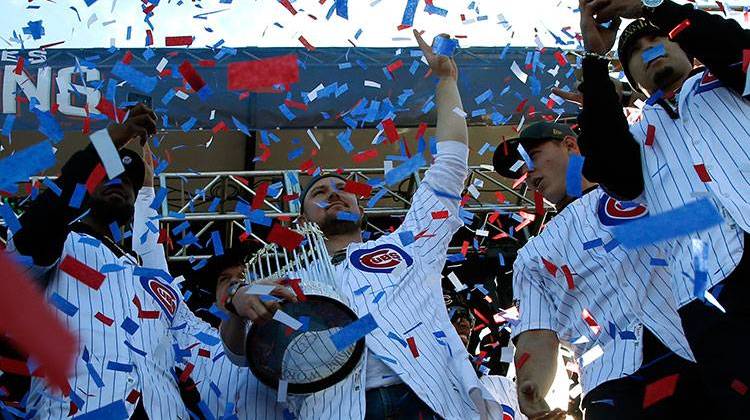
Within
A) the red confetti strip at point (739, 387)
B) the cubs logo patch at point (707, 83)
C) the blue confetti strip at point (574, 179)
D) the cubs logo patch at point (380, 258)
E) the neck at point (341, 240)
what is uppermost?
the cubs logo patch at point (707, 83)

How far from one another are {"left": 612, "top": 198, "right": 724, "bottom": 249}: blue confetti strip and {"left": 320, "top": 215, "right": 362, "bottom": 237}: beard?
1.51m

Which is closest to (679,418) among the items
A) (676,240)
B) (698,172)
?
(676,240)

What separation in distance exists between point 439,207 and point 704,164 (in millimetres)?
1230

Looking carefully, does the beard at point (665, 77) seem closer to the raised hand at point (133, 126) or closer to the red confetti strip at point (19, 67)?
the raised hand at point (133, 126)

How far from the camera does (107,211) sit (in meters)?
3.50

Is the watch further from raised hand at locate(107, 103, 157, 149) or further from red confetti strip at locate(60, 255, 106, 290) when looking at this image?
red confetti strip at locate(60, 255, 106, 290)

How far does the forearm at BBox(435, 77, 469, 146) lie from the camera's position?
12.3 feet

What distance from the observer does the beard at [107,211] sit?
350cm

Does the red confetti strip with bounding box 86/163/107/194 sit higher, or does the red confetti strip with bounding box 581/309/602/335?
the red confetti strip with bounding box 581/309/602/335

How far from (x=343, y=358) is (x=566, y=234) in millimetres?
840

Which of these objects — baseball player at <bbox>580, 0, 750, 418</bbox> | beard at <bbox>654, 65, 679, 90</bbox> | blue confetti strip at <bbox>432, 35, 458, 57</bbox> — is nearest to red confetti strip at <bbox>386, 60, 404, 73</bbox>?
blue confetti strip at <bbox>432, 35, 458, 57</bbox>

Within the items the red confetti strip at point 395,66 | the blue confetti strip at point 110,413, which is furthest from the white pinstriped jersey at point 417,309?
the red confetti strip at point 395,66

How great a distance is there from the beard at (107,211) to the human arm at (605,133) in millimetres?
1662

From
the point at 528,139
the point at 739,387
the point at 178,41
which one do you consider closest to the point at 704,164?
the point at 739,387
